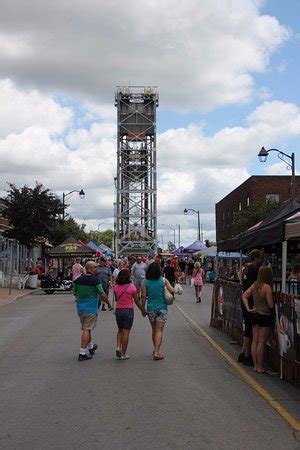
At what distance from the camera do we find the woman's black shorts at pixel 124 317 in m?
9.41

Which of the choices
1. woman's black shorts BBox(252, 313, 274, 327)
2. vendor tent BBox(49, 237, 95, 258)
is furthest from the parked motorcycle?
woman's black shorts BBox(252, 313, 274, 327)

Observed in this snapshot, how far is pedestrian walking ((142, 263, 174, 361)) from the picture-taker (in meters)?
9.45

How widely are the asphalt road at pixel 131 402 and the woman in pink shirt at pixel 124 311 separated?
30 centimetres

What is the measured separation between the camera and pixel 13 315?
→ 56.8ft

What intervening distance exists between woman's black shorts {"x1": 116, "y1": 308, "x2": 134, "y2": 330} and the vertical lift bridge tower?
57924 mm

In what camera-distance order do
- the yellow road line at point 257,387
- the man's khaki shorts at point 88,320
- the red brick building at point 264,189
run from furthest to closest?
the red brick building at point 264,189 → the man's khaki shorts at point 88,320 → the yellow road line at point 257,387

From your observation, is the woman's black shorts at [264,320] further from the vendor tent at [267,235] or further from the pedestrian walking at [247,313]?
the vendor tent at [267,235]

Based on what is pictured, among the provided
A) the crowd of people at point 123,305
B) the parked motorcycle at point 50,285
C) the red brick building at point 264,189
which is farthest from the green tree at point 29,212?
the crowd of people at point 123,305

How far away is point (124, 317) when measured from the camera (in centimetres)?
943

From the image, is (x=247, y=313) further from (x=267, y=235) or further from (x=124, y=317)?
(x=124, y=317)

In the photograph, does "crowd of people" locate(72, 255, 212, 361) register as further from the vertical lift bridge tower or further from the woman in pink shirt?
the vertical lift bridge tower

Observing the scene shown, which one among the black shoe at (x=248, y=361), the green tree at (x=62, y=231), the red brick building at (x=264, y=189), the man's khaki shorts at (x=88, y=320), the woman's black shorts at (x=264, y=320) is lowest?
the black shoe at (x=248, y=361)

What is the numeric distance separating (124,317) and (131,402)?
2898 millimetres

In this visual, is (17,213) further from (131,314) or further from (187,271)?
(131,314)
